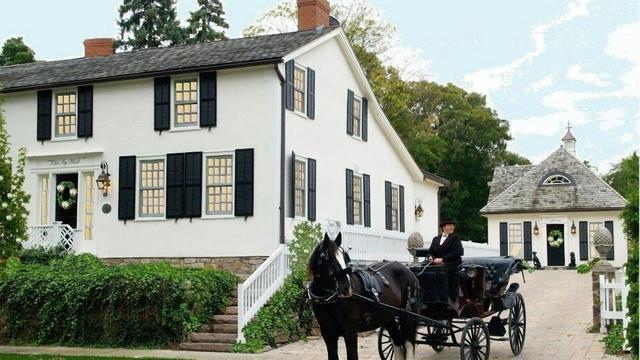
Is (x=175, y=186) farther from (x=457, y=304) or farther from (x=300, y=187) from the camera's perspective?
(x=457, y=304)

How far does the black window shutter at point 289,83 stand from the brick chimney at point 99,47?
29.9ft

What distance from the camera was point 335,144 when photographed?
80.0 ft

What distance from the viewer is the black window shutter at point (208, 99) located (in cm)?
2134

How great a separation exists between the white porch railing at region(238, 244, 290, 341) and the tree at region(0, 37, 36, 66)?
35.1 m

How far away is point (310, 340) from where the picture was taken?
1655 cm

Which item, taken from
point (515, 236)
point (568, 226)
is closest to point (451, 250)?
point (568, 226)

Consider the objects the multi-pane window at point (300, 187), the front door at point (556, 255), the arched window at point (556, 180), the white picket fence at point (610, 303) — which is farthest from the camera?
the arched window at point (556, 180)

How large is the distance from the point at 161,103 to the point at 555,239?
26.4m

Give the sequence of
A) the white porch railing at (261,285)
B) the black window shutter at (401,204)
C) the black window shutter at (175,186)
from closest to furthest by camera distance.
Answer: the white porch railing at (261,285) → the black window shutter at (175,186) → the black window shutter at (401,204)

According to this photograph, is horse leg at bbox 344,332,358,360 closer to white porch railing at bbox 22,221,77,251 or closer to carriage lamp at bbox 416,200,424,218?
white porch railing at bbox 22,221,77,251

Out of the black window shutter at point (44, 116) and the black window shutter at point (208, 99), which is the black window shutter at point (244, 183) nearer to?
the black window shutter at point (208, 99)

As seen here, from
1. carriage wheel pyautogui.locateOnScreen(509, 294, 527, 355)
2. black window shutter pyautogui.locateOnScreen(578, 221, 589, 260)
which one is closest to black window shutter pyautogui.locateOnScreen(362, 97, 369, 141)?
carriage wheel pyautogui.locateOnScreen(509, 294, 527, 355)

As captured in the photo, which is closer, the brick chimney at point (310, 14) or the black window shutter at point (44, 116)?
the black window shutter at point (44, 116)

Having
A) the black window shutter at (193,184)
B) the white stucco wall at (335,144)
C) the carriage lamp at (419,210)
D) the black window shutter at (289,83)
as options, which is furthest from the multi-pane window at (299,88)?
the carriage lamp at (419,210)
